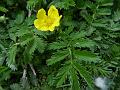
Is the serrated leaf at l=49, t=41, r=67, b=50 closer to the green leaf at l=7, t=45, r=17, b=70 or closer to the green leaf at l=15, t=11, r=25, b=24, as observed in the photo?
the green leaf at l=7, t=45, r=17, b=70

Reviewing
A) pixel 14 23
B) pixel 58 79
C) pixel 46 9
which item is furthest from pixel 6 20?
pixel 58 79

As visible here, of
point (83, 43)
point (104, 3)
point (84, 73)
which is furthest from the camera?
point (104, 3)

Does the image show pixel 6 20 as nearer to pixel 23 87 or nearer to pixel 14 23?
pixel 14 23

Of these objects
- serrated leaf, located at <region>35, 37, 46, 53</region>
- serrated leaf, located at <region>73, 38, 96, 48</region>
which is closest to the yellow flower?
serrated leaf, located at <region>35, 37, 46, 53</region>

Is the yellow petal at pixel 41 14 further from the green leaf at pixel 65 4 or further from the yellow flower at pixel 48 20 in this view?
the green leaf at pixel 65 4

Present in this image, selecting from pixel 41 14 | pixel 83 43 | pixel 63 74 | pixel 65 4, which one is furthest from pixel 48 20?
pixel 63 74

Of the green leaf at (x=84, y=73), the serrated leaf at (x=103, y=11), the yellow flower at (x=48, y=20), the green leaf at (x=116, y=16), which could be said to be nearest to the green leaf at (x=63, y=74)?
the green leaf at (x=84, y=73)

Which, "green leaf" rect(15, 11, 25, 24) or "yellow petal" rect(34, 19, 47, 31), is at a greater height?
"green leaf" rect(15, 11, 25, 24)

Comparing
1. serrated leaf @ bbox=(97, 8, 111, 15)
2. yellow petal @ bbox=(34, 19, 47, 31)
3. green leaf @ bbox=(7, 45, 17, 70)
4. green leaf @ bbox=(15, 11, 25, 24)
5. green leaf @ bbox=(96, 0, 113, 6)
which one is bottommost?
green leaf @ bbox=(7, 45, 17, 70)

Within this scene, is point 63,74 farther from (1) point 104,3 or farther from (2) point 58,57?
(1) point 104,3
